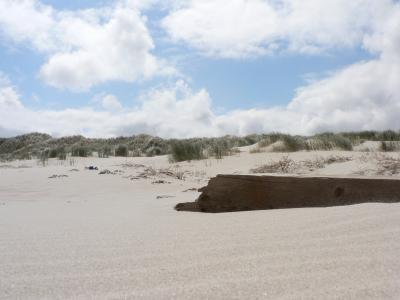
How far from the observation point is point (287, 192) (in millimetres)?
4051

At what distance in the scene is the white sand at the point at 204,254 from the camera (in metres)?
1.88

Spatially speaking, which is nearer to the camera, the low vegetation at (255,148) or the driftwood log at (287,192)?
the driftwood log at (287,192)

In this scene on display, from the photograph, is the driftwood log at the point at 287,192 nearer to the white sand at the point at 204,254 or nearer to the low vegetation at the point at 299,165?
the white sand at the point at 204,254

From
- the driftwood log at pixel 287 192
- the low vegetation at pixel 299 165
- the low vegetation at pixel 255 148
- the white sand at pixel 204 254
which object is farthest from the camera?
the low vegetation at pixel 255 148

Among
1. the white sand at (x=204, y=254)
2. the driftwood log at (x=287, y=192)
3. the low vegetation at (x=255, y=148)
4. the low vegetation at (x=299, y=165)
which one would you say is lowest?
the white sand at (x=204, y=254)

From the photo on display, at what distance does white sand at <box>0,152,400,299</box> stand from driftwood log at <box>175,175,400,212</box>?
33 centimetres

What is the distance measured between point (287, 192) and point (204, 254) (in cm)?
181

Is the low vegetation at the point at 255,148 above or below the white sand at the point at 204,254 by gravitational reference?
above

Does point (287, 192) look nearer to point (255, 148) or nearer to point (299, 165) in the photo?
point (299, 165)

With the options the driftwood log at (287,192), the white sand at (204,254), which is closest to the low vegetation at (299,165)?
the driftwood log at (287,192)

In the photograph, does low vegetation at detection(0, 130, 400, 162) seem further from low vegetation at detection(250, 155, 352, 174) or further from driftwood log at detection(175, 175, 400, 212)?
driftwood log at detection(175, 175, 400, 212)

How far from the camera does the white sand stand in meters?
1.88

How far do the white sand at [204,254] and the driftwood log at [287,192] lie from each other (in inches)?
13.0

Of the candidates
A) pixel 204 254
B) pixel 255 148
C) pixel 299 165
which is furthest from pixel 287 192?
pixel 255 148
